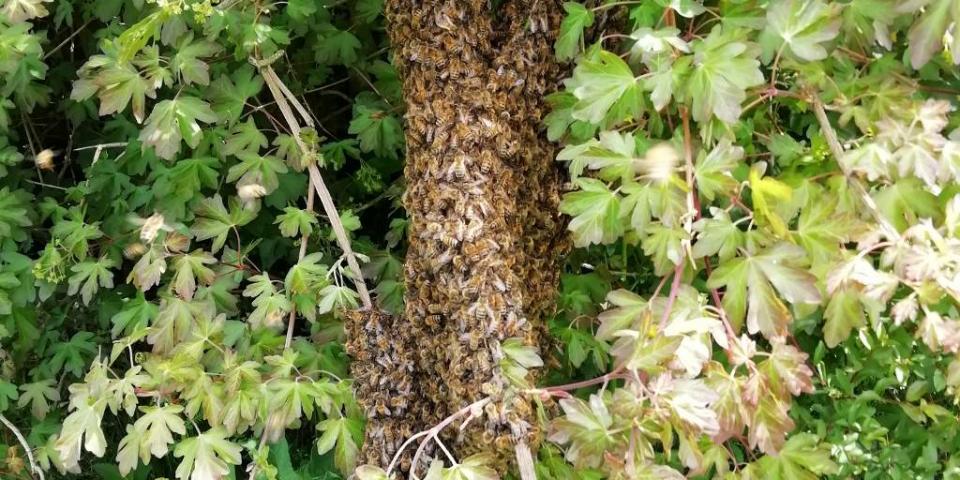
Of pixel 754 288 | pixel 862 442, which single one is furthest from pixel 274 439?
pixel 862 442

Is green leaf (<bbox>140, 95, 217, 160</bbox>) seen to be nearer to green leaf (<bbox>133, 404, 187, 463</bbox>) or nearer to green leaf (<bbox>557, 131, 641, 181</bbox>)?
green leaf (<bbox>133, 404, 187, 463</bbox>)

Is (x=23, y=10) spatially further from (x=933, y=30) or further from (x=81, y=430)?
(x=933, y=30)

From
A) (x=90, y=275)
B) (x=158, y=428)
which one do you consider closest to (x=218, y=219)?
(x=90, y=275)

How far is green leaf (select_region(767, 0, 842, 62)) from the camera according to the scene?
164 centimetres

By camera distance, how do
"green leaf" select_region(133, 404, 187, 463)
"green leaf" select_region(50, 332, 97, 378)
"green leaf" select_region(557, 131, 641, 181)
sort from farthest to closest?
"green leaf" select_region(50, 332, 97, 378), "green leaf" select_region(133, 404, 187, 463), "green leaf" select_region(557, 131, 641, 181)

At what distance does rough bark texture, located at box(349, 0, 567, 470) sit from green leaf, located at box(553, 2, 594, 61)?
12 cm

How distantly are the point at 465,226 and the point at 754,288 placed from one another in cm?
65

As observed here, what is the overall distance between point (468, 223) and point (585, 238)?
0.31m

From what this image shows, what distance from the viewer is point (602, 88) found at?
1767 millimetres

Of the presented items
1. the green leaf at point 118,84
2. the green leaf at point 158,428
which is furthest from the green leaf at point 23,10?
the green leaf at point 158,428

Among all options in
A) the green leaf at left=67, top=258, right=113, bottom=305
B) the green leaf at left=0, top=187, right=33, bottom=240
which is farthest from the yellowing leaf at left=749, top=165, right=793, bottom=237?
the green leaf at left=0, top=187, right=33, bottom=240

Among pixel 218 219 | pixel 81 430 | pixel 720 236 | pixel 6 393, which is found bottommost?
pixel 6 393

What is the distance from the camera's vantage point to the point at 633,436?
162 cm

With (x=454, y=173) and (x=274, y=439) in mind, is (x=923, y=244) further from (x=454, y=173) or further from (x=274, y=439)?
(x=274, y=439)
